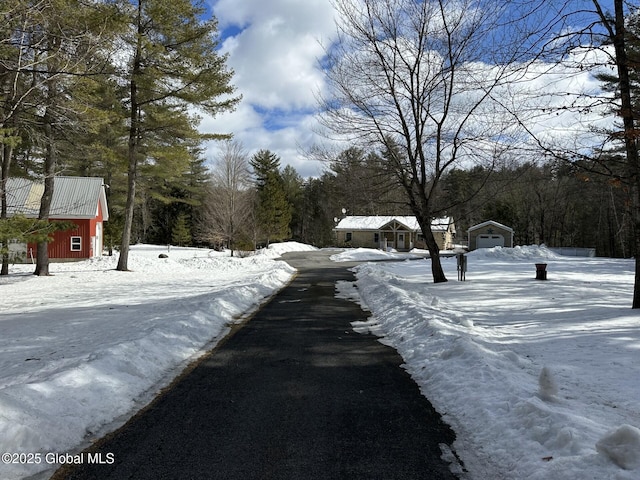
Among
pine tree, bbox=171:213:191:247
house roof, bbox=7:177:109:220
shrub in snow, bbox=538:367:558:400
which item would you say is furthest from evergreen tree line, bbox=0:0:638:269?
pine tree, bbox=171:213:191:247

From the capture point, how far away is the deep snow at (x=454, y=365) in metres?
3.35

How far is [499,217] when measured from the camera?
180 feet

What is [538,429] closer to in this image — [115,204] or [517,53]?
[517,53]

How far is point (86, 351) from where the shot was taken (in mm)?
6500

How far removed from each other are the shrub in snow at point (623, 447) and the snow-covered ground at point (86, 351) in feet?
13.3

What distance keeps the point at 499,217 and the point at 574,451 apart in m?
56.0

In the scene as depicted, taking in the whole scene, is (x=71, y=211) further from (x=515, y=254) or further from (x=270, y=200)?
(x=515, y=254)

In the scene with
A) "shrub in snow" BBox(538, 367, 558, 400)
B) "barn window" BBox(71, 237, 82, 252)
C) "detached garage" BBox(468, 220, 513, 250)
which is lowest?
"shrub in snow" BBox(538, 367, 558, 400)

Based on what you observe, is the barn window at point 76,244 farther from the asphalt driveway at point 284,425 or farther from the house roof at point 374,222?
the house roof at point 374,222

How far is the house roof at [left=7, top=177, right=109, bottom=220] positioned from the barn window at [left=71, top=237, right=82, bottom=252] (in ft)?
4.85

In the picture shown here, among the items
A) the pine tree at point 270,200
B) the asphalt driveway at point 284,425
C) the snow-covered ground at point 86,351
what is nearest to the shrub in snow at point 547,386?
the asphalt driveway at point 284,425

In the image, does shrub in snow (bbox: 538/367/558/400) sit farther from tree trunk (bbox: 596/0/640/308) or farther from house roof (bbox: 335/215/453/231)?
house roof (bbox: 335/215/453/231)

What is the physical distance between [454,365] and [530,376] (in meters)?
0.89

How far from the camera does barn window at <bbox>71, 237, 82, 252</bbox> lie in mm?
28773
